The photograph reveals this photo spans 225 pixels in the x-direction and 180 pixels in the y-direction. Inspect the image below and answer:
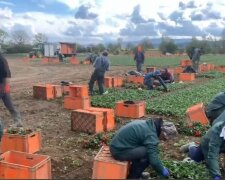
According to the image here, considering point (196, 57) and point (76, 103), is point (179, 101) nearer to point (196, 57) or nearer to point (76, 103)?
point (76, 103)

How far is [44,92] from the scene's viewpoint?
53.6 ft

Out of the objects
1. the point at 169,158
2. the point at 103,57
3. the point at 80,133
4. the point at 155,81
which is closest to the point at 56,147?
the point at 80,133

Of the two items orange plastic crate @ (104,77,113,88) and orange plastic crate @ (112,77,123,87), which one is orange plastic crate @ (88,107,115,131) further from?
orange plastic crate @ (112,77,123,87)

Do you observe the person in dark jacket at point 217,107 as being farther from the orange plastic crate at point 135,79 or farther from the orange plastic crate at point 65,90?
the orange plastic crate at point 135,79

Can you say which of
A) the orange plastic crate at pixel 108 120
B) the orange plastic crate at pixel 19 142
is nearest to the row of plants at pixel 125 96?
the orange plastic crate at pixel 108 120

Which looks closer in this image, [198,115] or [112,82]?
[198,115]

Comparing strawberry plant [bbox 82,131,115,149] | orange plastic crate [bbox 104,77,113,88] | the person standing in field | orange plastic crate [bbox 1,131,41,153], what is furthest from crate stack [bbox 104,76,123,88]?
orange plastic crate [bbox 1,131,41,153]

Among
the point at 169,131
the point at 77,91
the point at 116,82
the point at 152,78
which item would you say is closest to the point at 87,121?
the point at 169,131

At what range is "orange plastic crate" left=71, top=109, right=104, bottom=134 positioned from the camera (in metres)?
10.5

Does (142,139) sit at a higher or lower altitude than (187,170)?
higher

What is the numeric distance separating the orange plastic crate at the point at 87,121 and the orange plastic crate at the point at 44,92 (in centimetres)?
562

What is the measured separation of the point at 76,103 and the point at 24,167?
7.67 metres

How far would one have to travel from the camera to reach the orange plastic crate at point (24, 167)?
6289 mm

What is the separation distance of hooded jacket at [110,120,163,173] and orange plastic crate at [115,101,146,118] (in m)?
5.95
